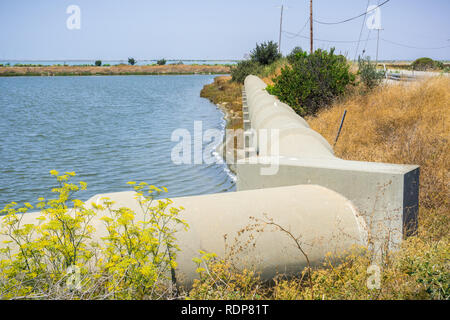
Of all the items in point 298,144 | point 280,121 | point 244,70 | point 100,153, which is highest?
point 244,70

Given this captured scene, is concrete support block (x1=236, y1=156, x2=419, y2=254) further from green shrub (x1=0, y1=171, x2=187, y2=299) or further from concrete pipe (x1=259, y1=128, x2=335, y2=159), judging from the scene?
green shrub (x1=0, y1=171, x2=187, y2=299)

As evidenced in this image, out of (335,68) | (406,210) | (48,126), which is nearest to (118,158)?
(335,68)

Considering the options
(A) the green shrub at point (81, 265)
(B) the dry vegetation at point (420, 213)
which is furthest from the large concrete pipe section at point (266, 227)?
(A) the green shrub at point (81, 265)

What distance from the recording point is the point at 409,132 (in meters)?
7.76

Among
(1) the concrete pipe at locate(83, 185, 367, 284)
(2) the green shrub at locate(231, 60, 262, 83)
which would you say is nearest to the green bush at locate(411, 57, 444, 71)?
(2) the green shrub at locate(231, 60, 262, 83)

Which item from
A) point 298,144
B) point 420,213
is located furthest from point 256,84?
point 420,213

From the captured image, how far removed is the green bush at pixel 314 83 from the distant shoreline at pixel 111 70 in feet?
351

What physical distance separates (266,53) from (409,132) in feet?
110

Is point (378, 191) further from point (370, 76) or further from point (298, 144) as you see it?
point (370, 76)

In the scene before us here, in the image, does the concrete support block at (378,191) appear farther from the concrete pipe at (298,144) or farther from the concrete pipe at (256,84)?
the concrete pipe at (256,84)

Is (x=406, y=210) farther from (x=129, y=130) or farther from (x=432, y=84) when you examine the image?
(x=129, y=130)

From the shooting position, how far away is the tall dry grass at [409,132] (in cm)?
525

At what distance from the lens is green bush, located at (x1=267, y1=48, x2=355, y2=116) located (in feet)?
42.4

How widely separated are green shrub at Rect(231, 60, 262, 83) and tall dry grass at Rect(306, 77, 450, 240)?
80.4ft
